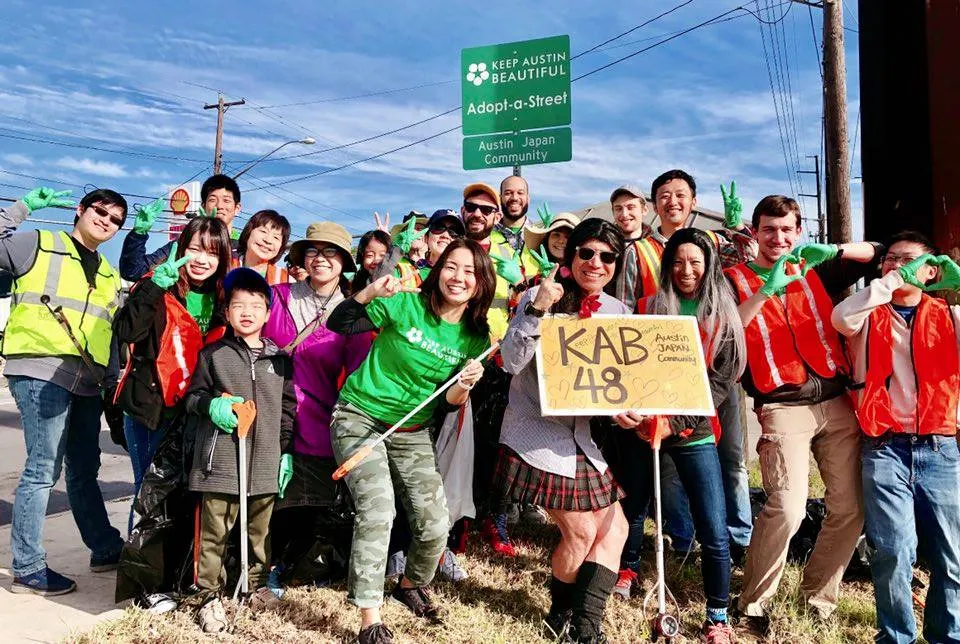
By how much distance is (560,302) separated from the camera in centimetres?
343

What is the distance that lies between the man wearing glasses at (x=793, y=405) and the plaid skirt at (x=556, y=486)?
826 millimetres

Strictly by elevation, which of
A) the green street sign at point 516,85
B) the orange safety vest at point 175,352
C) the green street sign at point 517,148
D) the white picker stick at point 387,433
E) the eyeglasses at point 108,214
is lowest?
the white picker stick at point 387,433

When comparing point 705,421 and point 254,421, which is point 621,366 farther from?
point 254,421

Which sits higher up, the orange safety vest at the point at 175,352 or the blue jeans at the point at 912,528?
the orange safety vest at the point at 175,352

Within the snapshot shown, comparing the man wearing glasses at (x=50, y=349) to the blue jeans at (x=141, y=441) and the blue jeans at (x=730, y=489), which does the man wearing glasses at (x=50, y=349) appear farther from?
the blue jeans at (x=730, y=489)

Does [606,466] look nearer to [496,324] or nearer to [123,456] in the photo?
[496,324]

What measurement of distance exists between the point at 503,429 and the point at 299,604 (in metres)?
1.46

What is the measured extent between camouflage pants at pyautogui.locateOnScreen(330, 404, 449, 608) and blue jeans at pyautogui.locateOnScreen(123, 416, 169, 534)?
1.09 metres

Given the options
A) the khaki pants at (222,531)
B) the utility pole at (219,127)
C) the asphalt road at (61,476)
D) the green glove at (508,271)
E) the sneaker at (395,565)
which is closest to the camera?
the khaki pants at (222,531)

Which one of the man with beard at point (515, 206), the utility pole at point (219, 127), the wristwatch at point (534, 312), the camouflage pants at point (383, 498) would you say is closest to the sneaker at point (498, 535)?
the camouflage pants at point (383, 498)

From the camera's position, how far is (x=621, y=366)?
331 cm

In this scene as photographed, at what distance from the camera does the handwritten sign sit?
3211mm

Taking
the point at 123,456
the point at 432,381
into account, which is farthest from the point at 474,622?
the point at 123,456

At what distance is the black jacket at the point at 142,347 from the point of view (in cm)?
360
